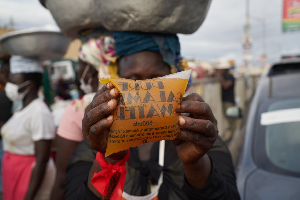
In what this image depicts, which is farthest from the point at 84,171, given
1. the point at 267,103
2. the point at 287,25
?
the point at 287,25

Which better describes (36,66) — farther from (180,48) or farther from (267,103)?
(267,103)

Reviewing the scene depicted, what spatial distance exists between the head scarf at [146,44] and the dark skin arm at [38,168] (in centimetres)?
138

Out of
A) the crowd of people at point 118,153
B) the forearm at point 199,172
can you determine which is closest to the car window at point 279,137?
the crowd of people at point 118,153

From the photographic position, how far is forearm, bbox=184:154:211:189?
959 mm

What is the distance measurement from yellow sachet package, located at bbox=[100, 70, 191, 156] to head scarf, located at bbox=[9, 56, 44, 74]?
2242 millimetres

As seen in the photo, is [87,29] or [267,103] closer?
[87,29]

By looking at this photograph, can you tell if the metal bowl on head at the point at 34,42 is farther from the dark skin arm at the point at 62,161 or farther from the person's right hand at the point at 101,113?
the person's right hand at the point at 101,113

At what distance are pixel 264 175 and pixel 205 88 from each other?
3.75 meters

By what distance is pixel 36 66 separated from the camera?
2.73 m

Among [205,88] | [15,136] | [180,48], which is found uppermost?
[180,48]

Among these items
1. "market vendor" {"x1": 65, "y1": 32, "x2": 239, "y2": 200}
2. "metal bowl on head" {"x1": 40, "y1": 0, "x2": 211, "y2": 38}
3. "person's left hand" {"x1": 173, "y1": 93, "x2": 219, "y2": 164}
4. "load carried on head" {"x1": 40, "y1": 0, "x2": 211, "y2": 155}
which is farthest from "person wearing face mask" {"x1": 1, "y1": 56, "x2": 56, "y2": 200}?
"person's left hand" {"x1": 173, "y1": 93, "x2": 219, "y2": 164}

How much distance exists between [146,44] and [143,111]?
647 mm

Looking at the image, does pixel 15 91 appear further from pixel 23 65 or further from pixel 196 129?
pixel 196 129

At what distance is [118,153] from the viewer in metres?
0.96
